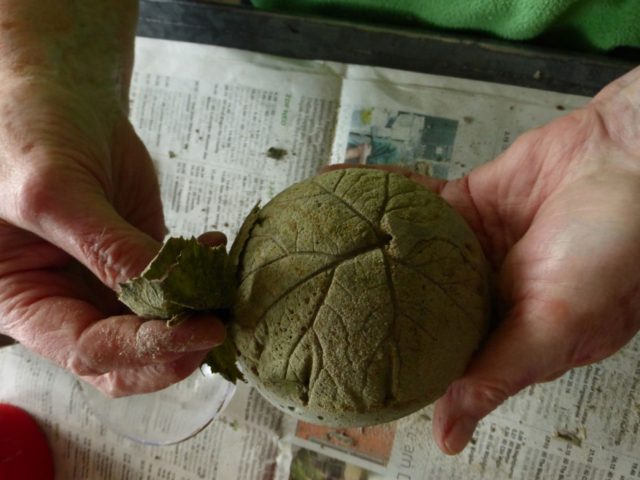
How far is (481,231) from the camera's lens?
2086mm

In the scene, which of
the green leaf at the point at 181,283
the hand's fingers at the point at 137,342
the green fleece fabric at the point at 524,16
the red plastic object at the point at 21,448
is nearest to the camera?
the green leaf at the point at 181,283

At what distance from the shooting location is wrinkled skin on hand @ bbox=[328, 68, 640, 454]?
141cm

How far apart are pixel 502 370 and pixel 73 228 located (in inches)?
49.4

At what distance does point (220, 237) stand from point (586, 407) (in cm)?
185

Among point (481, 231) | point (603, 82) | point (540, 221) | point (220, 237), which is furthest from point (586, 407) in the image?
point (220, 237)

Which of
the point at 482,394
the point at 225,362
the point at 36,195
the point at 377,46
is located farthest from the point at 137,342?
Answer: the point at 377,46

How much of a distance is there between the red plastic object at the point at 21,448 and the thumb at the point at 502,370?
2.51 m

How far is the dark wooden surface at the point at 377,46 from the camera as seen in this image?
2.29 m

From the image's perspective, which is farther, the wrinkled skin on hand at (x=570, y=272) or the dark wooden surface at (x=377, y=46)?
the dark wooden surface at (x=377, y=46)

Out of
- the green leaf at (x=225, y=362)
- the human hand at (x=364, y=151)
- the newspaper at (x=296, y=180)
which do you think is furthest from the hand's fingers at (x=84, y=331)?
the human hand at (x=364, y=151)

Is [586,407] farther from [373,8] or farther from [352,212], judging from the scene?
[373,8]

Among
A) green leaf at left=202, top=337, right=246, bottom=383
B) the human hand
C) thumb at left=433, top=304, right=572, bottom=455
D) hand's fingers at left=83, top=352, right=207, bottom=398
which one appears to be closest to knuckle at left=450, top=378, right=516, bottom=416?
thumb at left=433, top=304, right=572, bottom=455

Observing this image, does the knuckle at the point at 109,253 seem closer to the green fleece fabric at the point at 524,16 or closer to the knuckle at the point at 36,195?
the knuckle at the point at 36,195

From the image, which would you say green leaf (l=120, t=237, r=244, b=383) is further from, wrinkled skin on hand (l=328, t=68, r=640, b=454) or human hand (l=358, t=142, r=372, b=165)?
human hand (l=358, t=142, r=372, b=165)
